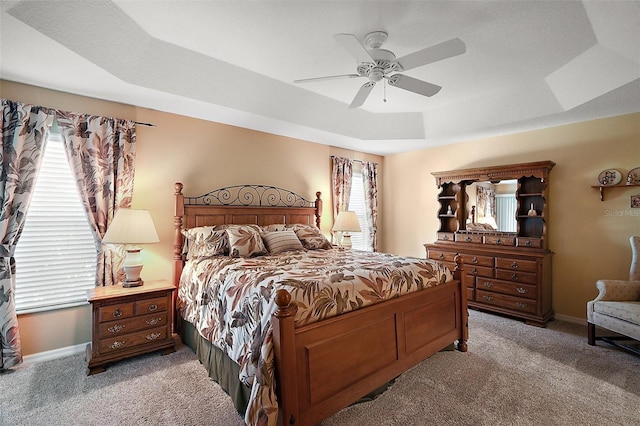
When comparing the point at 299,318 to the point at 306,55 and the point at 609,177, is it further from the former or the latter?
the point at 609,177

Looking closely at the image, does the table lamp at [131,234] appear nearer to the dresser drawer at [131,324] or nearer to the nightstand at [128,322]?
the nightstand at [128,322]

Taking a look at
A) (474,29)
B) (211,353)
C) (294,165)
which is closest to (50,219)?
(211,353)

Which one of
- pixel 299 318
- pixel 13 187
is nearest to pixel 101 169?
pixel 13 187

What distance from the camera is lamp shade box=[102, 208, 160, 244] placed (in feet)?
9.30

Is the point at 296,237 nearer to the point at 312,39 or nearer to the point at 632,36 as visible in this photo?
the point at 312,39

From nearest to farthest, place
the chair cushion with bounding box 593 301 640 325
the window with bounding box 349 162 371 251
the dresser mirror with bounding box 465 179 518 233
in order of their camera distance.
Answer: the chair cushion with bounding box 593 301 640 325, the dresser mirror with bounding box 465 179 518 233, the window with bounding box 349 162 371 251

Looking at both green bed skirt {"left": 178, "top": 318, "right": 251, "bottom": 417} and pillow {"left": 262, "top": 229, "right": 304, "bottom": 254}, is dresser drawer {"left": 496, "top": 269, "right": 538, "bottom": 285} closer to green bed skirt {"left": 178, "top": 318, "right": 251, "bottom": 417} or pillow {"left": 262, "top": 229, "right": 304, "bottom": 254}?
pillow {"left": 262, "top": 229, "right": 304, "bottom": 254}

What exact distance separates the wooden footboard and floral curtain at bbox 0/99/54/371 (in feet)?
8.48

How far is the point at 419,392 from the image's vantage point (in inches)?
93.6

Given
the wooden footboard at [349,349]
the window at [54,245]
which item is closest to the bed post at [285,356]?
the wooden footboard at [349,349]

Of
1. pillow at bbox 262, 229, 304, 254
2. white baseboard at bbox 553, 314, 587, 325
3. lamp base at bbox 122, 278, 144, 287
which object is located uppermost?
pillow at bbox 262, 229, 304, 254

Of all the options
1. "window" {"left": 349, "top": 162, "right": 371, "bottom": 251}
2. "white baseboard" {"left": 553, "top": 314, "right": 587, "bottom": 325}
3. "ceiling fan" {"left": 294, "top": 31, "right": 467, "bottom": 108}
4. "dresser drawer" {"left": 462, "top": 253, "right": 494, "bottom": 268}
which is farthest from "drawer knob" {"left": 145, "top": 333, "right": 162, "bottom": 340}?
"white baseboard" {"left": 553, "top": 314, "right": 587, "bottom": 325}

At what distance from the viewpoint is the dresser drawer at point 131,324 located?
8.83 feet

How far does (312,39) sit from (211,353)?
2.80m
